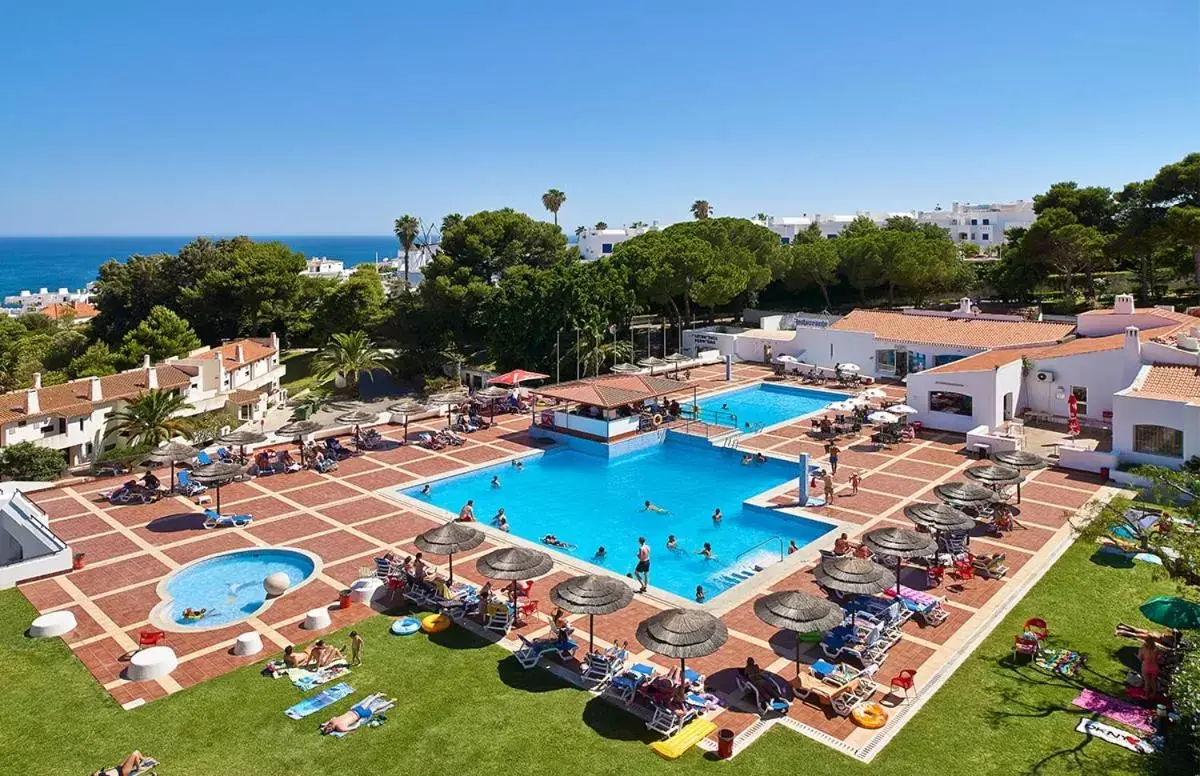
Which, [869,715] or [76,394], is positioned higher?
[76,394]

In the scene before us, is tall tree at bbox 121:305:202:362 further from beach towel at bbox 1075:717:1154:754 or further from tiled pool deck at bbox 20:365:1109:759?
beach towel at bbox 1075:717:1154:754

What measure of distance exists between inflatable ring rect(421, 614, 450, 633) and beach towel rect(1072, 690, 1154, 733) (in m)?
12.9

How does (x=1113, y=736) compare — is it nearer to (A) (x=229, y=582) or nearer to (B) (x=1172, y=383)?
(A) (x=229, y=582)

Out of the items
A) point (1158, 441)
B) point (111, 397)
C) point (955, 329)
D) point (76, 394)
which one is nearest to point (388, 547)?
point (111, 397)

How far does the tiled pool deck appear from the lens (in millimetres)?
16047

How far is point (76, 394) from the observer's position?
3709cm

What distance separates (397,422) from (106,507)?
47.8ft

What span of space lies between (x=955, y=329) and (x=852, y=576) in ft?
115

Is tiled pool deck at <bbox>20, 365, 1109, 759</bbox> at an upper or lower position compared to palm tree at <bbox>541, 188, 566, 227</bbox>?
lower

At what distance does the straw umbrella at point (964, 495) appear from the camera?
2170cm

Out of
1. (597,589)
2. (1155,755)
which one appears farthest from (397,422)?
(1155,755)

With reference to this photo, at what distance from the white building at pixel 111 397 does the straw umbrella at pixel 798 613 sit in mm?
33655

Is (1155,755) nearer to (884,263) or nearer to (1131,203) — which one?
(884,263)

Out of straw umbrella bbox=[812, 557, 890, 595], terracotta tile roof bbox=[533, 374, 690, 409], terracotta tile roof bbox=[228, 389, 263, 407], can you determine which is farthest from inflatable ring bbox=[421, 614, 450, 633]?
terracotta tile roof bbox=[228, 389, 263, 407]
